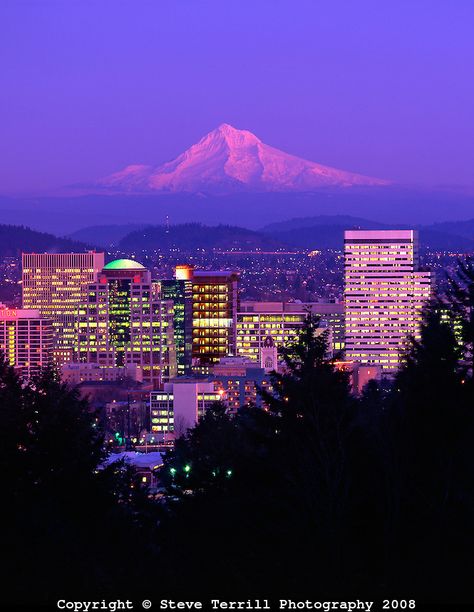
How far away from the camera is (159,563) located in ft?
79.9

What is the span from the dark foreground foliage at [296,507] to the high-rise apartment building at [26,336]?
133257mm

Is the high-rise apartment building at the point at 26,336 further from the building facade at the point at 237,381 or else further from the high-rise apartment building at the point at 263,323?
the building facade at the point at 237,381

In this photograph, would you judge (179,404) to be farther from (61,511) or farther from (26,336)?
(61,511)

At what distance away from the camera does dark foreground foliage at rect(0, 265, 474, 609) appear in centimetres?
2223

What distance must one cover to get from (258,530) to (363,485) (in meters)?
1.66

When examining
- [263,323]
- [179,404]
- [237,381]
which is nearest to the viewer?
[179,404]

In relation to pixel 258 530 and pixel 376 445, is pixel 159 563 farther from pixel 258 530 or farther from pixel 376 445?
pixel 376 445

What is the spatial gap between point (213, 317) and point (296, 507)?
466 feet

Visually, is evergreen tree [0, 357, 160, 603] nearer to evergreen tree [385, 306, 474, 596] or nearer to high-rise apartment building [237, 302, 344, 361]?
evergreen tree [385, 306, 474, 596]

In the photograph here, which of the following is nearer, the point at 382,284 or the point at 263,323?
the point at 263,323

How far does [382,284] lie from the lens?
17512 cm

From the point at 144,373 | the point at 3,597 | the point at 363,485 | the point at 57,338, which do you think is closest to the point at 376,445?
the point at 363,485

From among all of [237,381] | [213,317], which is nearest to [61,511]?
[237,381]

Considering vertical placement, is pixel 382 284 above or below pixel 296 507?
above
